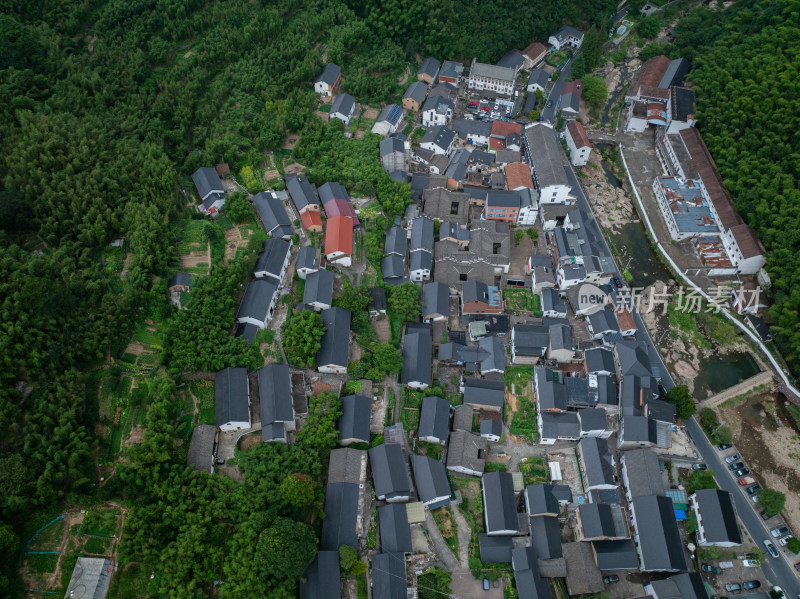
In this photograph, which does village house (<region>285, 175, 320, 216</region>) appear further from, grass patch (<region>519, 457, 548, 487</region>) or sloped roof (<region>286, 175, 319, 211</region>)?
grass patch (<region>519, 457, 548, 487</region>)

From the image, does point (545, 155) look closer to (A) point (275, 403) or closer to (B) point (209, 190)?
(B) point (209, 190)

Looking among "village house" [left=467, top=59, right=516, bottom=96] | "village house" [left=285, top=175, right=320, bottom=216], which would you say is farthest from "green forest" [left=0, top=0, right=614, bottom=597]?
"village house" [left=467, top=59, right=516, bottom=96]

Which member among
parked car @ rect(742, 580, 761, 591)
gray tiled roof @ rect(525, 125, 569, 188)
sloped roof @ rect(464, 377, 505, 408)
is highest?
gray tiled roof @ rect(525, 125, 569, 188)

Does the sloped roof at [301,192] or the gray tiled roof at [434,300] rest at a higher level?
the sloped roof at [301,192]

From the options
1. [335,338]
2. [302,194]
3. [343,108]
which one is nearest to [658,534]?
[335,338]

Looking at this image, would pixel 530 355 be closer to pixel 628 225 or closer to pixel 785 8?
pixel 628 225

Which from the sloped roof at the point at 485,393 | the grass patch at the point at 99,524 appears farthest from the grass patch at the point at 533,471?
the grass patch at the point at 99,524

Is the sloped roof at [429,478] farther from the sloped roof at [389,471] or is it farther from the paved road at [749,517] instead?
the paved road at [749,517]
